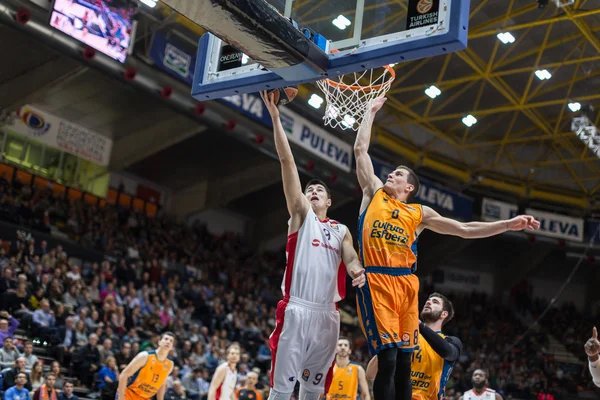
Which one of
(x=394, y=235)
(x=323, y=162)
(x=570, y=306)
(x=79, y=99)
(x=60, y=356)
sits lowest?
(x=60, y=356)

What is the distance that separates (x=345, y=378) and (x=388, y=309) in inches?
136

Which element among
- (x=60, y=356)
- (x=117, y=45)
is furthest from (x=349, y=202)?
(x=60, y=356)

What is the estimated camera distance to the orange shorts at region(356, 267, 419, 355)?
484cm

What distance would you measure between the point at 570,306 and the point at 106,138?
2197 cm

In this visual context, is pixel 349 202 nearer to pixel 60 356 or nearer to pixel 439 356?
pixel 60 356

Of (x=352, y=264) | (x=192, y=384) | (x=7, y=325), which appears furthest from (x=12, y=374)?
(x=352, y=264)

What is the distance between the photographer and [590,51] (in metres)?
20.1

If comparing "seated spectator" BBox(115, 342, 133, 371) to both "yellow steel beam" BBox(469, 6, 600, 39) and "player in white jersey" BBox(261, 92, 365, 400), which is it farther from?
"yellow steel beam" BBox(469, 6, 600, 39)

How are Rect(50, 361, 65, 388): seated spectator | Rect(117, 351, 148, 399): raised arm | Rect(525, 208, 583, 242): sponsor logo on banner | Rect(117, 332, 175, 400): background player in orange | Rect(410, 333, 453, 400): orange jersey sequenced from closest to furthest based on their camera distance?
Rect(410, 333, 453, 400): orange jersey
Rect(117, 351, 148, 399): raised arm
Rect(117, 332, 175, 400): background player in orange
Rect(50, 361, 65, 388): seated spectator
Rect(525, 208, 583, 242): sponsor logo on banner

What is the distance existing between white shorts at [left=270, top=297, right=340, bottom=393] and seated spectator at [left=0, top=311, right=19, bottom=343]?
853cm

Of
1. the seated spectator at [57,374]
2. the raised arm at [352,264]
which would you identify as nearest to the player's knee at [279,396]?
the raised arm at [352,264]

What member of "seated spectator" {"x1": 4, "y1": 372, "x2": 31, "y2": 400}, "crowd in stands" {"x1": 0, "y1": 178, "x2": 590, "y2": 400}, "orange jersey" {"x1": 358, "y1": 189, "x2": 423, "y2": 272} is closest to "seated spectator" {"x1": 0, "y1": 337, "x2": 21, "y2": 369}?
"crowd in stands" {"x1": 0, "y1": 178, "x2": 590, "y2": 400}

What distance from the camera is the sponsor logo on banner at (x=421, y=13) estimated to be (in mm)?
5129

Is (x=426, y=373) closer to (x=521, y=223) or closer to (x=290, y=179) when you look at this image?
(x=521, y=223)
